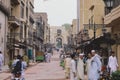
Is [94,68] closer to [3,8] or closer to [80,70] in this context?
[80,70]

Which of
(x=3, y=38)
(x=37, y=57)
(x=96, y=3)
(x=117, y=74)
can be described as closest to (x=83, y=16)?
(x=37, y=57)

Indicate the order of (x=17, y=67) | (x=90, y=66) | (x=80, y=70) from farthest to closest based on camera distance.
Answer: (x=17, y=67) < (x=80, y=70) < (x=90, y=66)

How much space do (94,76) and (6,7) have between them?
36213mm

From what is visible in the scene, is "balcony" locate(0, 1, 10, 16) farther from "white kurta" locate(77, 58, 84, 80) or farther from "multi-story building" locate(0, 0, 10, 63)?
"white kurta" locate(77, 58, 84, 80)

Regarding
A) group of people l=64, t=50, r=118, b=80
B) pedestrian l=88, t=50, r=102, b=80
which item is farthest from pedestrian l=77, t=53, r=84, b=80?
pedestrian l=88, t=50, r=102, b=80

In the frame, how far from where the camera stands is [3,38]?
50031 mm

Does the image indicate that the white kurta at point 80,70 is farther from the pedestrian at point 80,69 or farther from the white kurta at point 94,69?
the white kurta at point 94,69

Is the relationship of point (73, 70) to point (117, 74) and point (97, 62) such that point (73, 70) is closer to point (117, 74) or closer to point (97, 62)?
point (97, 62)

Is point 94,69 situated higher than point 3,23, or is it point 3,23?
point 3,23

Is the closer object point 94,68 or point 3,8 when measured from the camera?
point 94,68

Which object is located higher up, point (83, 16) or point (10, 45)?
point (83, 16)

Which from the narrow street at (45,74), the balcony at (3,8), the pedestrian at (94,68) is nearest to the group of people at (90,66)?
the pedestrian at (94,68)

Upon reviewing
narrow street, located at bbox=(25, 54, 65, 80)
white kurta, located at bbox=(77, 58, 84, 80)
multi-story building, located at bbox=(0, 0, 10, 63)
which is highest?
multi-story building, located at bbox=(0, 0, 10, 63)

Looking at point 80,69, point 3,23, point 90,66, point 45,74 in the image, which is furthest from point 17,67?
point 3,23
